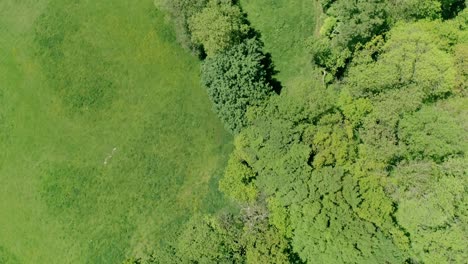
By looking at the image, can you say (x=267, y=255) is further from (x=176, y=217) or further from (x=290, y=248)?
(x=176, y=217)

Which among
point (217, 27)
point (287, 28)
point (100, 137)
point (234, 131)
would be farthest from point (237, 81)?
point (100, 137)

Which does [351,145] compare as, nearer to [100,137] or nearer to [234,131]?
[234,131]

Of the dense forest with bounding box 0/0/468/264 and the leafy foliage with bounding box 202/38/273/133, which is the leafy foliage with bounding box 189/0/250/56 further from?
the leafy foliage with bounding box 202/38/273/133

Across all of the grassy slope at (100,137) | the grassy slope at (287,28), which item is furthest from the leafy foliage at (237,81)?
the grassy slope at (100,137)

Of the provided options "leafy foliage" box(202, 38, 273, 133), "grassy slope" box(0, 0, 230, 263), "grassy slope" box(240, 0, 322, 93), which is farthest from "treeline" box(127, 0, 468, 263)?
"grassy slope" box(0, 0, 230, 263)

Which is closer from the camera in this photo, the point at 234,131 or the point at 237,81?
the point at 237,81

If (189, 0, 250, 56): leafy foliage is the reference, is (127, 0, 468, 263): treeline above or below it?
below
